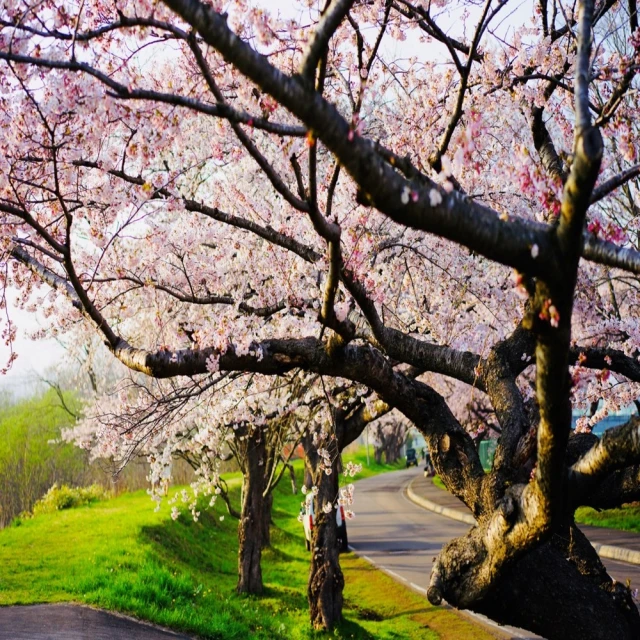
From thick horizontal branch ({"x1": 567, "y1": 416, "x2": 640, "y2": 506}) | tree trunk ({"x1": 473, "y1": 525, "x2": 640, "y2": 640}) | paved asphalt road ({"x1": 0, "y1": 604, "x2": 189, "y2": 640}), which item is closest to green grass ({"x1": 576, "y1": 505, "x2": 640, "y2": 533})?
paved asphalt road ({"x1": 0, "y1": 604, "x2": 189, "y2": 640})

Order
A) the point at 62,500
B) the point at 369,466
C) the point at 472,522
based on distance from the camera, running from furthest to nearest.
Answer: the point at 369,466 → the point at 472,522 → the point at 62,500

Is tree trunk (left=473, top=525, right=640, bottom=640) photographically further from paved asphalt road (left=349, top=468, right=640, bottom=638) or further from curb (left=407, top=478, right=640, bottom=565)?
paved asphalt road (left=349, top=468, right=640, bottom=638)

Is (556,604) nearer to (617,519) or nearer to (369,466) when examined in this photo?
(617,519)

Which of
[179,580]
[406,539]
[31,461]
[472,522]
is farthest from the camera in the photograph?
[31,461]

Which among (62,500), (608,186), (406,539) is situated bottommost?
(406,539)

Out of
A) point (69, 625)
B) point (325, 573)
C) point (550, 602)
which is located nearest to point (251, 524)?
point (325, 573)

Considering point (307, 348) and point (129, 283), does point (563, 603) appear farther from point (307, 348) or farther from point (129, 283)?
point (129, 283)

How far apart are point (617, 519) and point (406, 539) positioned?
6191 millimetres

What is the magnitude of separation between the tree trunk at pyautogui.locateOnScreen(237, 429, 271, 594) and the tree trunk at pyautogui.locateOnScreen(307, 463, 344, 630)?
8.77ft

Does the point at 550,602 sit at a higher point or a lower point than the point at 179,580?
higher

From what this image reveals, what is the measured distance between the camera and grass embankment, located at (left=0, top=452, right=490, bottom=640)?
380 inches

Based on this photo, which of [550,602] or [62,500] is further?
[62,500]

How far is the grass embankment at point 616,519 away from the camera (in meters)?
19.0

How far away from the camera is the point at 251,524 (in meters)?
14.7
